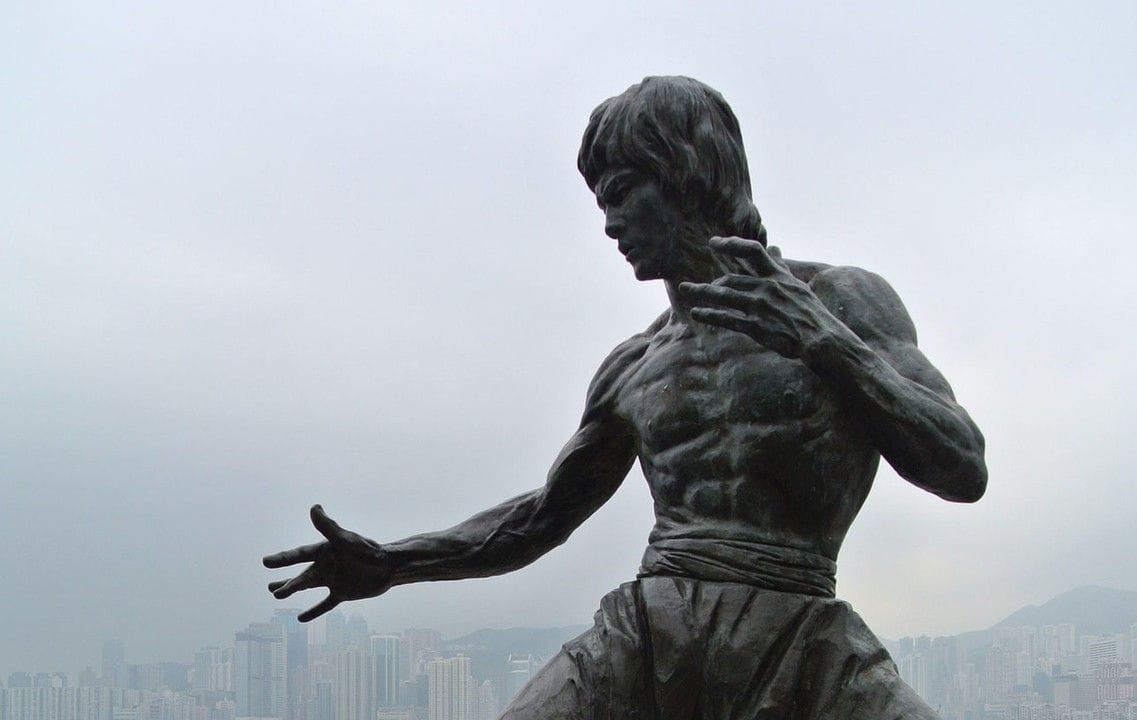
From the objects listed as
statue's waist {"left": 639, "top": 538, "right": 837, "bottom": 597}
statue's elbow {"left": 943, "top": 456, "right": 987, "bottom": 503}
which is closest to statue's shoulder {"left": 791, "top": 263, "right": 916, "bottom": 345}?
statue's elbow {"left": 943, "top": 456, "right": 987, "bottom": 503}

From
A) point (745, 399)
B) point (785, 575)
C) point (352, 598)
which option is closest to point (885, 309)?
point (745, 399)

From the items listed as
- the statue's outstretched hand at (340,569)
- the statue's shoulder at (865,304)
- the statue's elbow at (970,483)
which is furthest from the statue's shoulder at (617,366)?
the statue's elbow at (970,483)

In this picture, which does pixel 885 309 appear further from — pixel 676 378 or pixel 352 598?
pixel 352 598

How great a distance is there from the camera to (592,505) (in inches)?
190

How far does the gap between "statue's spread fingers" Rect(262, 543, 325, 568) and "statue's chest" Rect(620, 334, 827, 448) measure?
1.02 m

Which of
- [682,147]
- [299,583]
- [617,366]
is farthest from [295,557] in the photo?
[682,147]

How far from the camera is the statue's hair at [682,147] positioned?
4.27m

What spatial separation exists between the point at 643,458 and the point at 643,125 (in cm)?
94

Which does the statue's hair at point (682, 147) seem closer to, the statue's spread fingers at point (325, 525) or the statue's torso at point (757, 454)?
the statue's torso at point (757, 454)

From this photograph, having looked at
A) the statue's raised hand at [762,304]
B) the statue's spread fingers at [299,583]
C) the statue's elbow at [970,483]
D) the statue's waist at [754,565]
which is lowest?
the statue's waist at [754,565]

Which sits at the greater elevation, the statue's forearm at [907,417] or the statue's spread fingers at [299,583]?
the statue's forearm at [907,417]

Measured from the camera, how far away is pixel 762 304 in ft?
12.8

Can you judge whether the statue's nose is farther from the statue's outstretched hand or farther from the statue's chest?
the statue's outstretched hand

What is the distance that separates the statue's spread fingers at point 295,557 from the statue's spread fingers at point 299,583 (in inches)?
1.9
